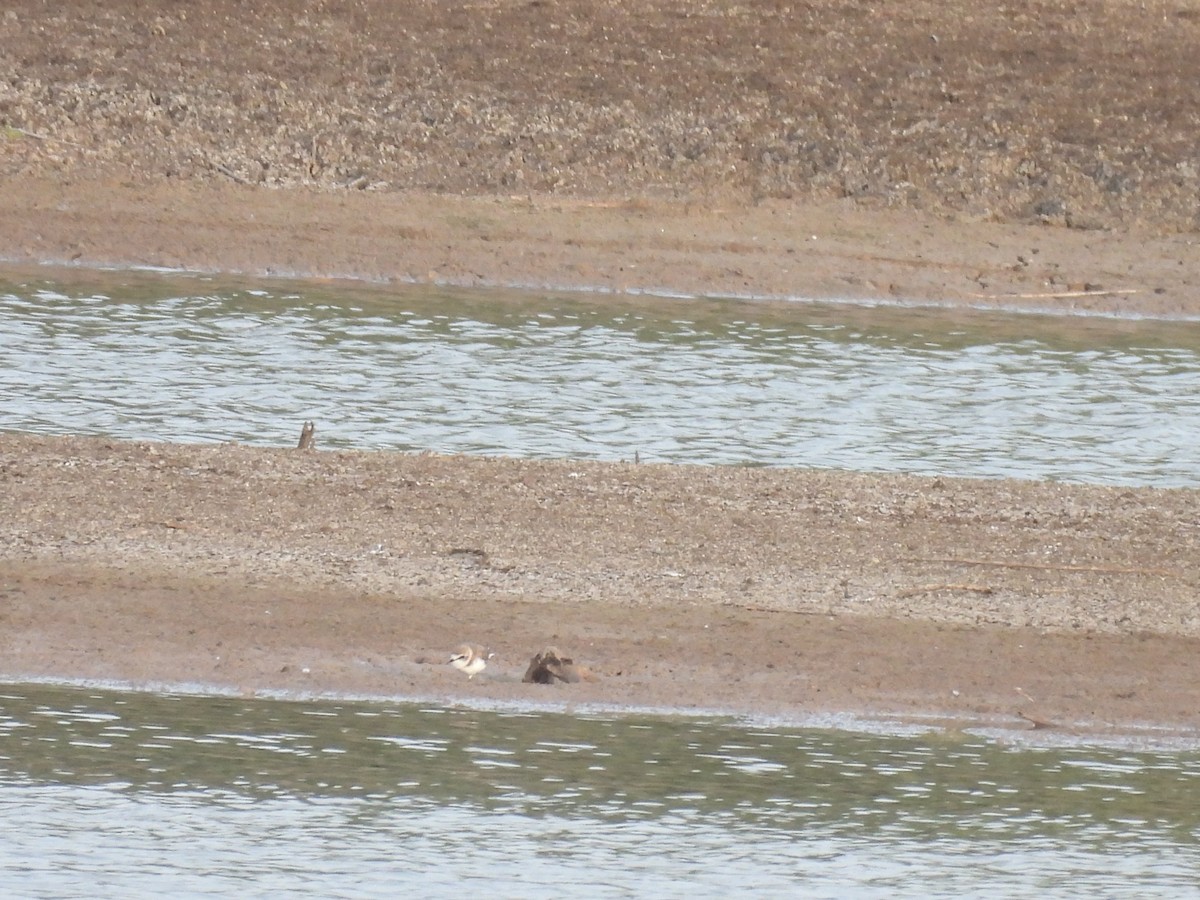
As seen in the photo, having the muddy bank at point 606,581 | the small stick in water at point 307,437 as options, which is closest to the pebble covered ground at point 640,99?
the small stick in water at point 307,437

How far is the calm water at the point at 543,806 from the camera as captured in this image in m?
6.27

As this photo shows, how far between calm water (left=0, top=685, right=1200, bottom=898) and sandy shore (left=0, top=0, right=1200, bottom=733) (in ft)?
1.21

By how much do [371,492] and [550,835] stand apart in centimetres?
325

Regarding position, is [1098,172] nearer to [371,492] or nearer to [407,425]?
[407,425]

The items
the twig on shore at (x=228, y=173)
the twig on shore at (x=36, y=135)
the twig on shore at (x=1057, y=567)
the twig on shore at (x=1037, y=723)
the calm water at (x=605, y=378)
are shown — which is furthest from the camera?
the twig on shore at (x=36, y=135)

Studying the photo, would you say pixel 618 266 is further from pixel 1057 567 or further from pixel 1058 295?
pixel 1057 567

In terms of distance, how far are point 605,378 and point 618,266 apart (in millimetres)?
3606

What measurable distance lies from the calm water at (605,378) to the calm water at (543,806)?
375 cm

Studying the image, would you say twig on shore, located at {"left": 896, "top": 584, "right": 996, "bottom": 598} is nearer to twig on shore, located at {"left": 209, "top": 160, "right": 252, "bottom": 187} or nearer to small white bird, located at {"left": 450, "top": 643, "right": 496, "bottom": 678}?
small white bird, located at {"left": 450, "top": 643, "right": 496, "bottom": 678}

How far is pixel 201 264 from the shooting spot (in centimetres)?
1652

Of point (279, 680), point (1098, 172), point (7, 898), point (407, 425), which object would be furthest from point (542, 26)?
point (7, 898)

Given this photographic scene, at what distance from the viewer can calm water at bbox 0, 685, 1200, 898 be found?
20.6ft

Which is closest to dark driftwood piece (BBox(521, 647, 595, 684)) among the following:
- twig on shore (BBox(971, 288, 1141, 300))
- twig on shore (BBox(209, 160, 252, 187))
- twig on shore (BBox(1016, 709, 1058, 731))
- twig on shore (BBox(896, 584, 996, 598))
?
twig on shore (BBox(1016, 709, 1058, 731))

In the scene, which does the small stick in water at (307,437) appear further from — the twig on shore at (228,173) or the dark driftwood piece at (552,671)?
the twig on shore at (228,173)
